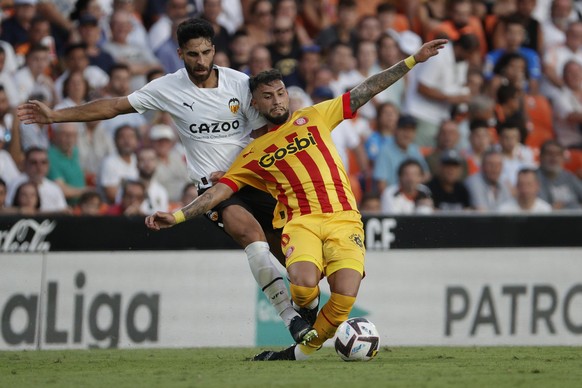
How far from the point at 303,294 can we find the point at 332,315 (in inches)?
11.7

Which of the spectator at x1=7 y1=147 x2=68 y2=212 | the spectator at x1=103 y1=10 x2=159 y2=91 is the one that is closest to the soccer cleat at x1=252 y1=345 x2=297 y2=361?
the spectator at x1=7 y1=147 x2=68 y2=212

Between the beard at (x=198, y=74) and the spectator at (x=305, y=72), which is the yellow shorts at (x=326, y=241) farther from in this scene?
the spectator at (x=305, y=72)

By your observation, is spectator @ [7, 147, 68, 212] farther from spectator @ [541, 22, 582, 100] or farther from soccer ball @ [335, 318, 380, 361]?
spectator @ [541, 22, 582, 100]

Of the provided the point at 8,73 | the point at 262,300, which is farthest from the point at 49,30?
the point at 262,300

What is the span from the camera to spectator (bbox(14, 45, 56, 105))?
46.2ft

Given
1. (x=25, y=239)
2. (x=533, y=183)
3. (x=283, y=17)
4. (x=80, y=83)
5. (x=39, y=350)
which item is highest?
(x=283, y=17)

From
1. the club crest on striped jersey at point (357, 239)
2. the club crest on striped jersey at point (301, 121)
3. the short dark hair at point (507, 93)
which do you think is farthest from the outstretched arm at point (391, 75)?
the short dark hair at point (507, 93)

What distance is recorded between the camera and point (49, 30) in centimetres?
1507

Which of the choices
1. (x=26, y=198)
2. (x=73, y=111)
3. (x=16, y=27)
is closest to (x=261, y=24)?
(x=16, y=27)

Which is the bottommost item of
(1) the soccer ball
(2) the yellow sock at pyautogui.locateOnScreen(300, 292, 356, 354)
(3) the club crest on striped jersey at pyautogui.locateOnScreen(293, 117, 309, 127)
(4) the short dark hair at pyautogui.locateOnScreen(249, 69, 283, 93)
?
(1) the soccer ball

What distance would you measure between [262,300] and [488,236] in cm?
252

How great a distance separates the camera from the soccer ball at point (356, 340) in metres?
8.73

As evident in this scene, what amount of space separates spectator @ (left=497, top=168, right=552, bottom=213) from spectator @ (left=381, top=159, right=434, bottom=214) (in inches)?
39.8

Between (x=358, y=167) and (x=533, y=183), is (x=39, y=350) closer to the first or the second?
(x=358, y=167)
